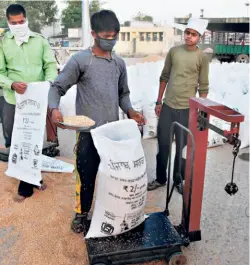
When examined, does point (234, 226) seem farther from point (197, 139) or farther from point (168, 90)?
point (168, 90)

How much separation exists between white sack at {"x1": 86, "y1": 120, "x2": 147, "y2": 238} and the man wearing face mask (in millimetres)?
1106

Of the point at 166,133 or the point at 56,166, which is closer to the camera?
the point at 166,133

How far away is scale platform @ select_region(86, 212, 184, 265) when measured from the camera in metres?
1.91

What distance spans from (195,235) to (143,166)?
0.59 metres

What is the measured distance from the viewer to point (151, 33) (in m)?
31.3

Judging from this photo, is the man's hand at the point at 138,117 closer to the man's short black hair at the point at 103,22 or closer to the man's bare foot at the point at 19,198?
the man's short black hair at the point at 103,22

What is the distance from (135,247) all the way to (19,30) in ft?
6.69

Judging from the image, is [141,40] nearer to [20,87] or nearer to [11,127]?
[11,127]

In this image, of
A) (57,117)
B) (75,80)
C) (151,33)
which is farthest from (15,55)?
(151,33)

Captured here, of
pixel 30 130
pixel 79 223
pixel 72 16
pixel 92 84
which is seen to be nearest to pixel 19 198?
pixel 30 130

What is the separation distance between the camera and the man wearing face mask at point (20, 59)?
281 cm

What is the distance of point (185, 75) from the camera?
2861 millimetres

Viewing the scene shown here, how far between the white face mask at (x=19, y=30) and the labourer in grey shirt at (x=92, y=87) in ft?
3.37

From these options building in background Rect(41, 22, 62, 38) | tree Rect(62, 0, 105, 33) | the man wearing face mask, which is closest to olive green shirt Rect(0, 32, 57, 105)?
the man wearing face mask
